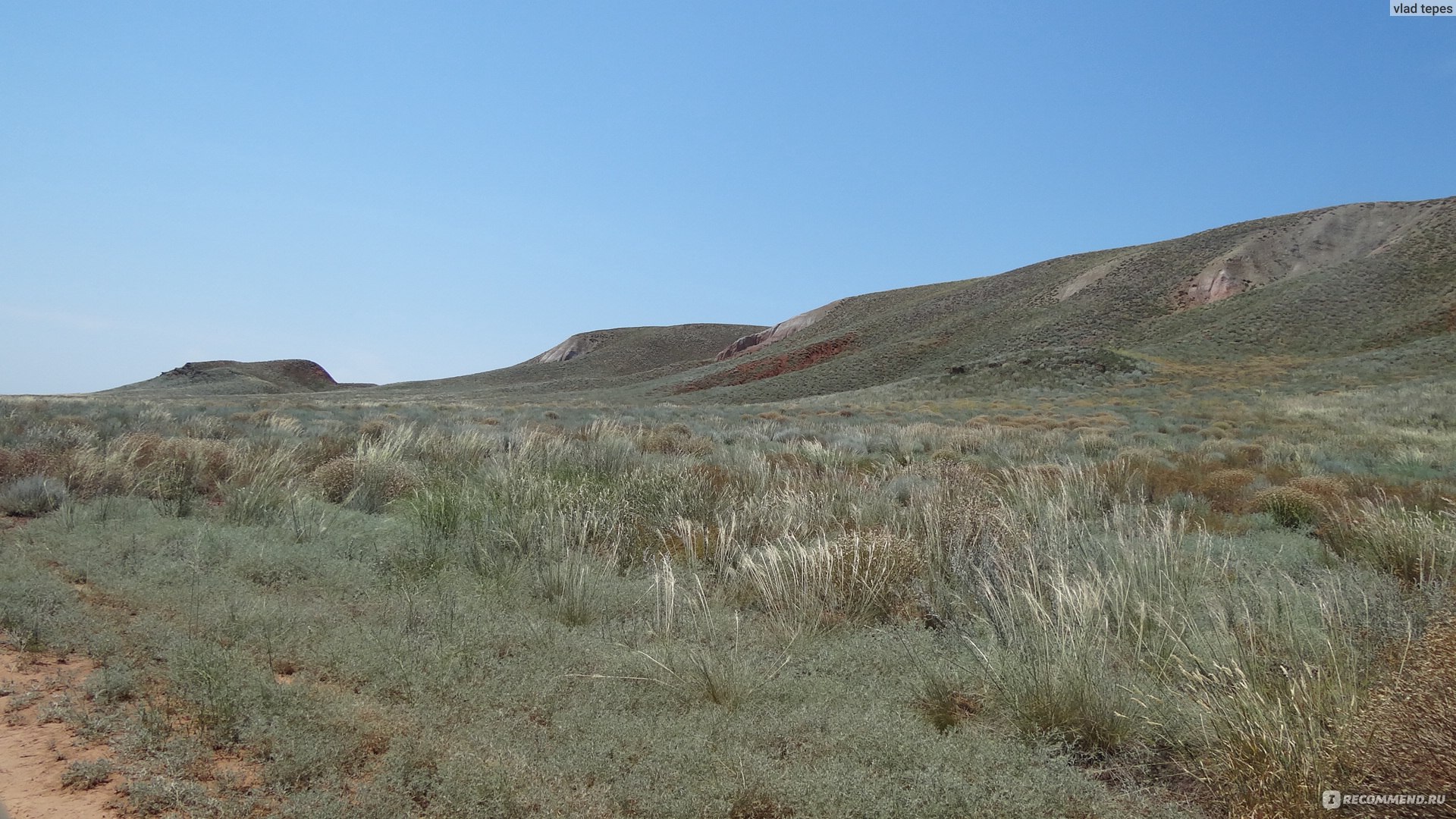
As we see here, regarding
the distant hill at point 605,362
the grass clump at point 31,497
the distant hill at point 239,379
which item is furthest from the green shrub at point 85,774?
the distant hill at point 605,362

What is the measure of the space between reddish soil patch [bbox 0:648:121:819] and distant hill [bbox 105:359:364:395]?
6943cm

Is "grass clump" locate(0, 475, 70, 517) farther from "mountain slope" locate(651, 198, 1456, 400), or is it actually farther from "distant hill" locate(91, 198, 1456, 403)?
"mountain slope" locate(651, 198, 1456, 400)

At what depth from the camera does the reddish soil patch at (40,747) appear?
2510 millimetres

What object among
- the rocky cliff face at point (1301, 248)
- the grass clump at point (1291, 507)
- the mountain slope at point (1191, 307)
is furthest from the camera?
the rocky cliff face at point (1301, 248)

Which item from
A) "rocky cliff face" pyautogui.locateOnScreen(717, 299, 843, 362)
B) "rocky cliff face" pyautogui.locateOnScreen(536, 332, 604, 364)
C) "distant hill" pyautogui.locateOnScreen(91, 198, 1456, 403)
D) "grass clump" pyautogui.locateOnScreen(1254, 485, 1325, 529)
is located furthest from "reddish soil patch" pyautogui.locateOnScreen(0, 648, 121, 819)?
"rocky cliff face" pyautogui.locateOnScreen(536, 332, 604, 364)

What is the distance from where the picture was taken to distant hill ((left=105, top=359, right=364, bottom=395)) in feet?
238

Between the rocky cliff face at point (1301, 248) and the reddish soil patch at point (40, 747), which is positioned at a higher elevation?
the rocky cliff face at point (1301, 248)

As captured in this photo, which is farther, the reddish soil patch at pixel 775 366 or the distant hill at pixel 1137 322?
the reddish soil patch at pixel 775 366

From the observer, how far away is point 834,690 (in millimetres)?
3432

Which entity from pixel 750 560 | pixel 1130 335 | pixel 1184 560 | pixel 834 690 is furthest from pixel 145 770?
pixel 1130 335

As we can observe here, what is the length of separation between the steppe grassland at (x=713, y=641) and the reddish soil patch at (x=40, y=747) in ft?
0.33

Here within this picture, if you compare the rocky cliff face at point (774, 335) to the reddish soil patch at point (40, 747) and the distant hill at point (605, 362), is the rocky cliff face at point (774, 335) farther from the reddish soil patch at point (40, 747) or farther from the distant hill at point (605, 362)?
the reddish soil patch at point (40, 747)

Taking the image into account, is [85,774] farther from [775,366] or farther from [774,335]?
[774,335]

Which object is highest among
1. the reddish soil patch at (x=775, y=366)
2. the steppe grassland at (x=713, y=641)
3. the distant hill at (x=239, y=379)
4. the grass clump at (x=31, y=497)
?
the distant hill at (x=239, y=379)
